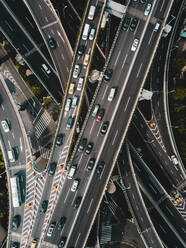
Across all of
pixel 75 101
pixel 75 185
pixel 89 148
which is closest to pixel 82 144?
pixel 89 148

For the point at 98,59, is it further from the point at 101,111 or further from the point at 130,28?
the point at 101,111

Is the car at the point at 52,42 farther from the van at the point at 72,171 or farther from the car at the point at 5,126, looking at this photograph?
the van at the point at 72,171

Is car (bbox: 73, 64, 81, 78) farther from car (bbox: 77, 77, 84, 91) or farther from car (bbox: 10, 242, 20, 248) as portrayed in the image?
car (bbox: 10, 242, 20, 248)

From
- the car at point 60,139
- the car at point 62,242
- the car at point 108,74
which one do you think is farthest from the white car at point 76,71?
the car at point 62,242

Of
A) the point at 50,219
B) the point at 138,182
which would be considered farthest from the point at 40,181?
the point at 138,182

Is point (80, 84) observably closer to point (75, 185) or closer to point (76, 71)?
point (76, 71)

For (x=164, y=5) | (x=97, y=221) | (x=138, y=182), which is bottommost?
(x=97, y=221)

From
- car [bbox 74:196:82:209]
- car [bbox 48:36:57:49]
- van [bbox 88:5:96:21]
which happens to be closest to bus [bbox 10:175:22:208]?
car [bbox 74:196:82:209]

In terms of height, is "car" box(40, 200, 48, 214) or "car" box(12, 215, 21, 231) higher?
"car" box(40, 200, 48, 214)
